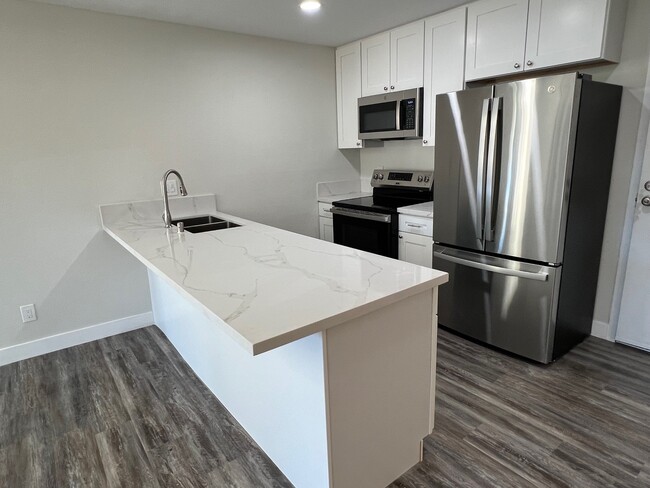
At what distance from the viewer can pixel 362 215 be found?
3496 mm

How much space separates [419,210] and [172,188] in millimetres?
1966

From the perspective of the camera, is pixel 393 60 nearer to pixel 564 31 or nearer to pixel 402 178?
pixel 402 178

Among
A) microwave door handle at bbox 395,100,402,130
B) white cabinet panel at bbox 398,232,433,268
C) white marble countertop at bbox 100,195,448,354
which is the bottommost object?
→ white cabinet panel at bbox 398,232,433,268

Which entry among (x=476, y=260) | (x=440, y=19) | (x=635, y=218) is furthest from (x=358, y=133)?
(x=635, y=218)

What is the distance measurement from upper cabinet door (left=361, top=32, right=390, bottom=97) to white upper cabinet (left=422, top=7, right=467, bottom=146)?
419 millimetres

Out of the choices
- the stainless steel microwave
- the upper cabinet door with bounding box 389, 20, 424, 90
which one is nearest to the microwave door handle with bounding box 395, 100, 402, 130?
the stainless steel microwave

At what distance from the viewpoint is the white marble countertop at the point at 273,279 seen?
3.91 feet

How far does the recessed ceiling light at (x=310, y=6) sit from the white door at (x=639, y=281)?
7.45 feet

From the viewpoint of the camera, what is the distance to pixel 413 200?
11.8 ft

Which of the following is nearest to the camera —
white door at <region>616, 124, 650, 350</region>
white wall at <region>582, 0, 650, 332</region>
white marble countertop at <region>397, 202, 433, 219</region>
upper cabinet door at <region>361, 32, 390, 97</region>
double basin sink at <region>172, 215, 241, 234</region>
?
white wall at <region>582, 0, 650, 332</region>

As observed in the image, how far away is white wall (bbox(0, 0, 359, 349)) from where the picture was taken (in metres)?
2.61

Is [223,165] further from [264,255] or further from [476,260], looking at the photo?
[476,260]

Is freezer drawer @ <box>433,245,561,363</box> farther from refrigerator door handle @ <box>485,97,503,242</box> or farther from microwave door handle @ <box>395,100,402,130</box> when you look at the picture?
microwave door handle @ <box>395,100,402,130</box>

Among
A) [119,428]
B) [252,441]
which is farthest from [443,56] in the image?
[119,428]
